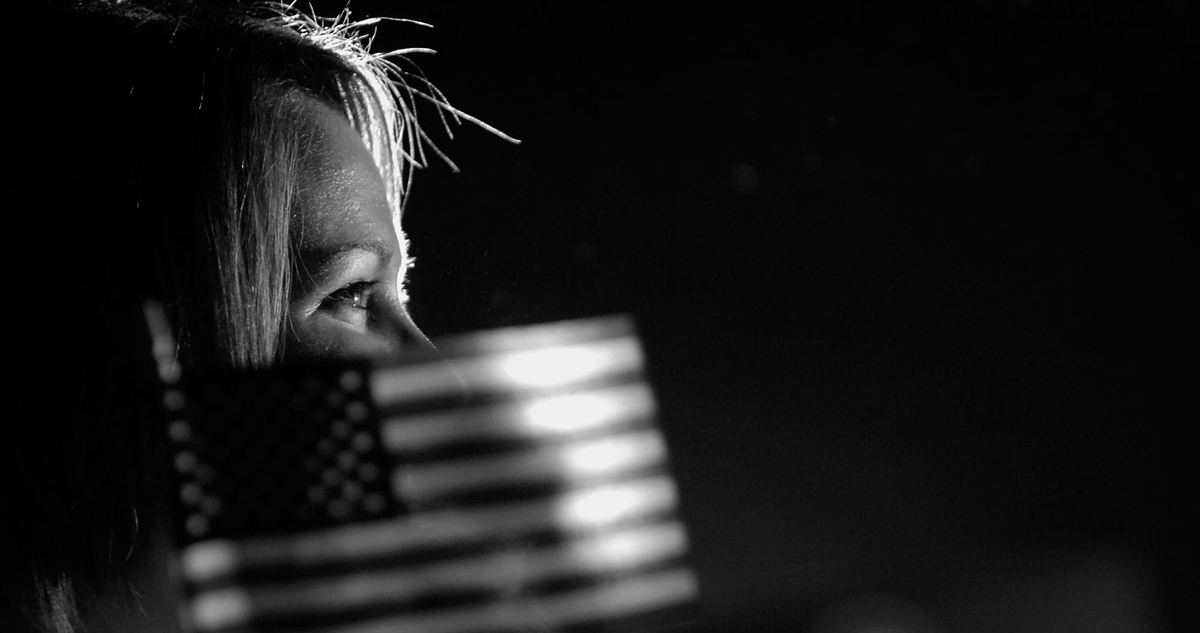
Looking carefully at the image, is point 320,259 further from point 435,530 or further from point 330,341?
point 435,530

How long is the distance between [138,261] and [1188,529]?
0.77 meters

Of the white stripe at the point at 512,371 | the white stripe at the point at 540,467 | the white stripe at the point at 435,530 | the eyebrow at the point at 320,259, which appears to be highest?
the eyebrow at the point at 320,259

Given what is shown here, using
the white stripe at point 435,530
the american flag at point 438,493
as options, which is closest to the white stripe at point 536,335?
the american flag at point 438,493

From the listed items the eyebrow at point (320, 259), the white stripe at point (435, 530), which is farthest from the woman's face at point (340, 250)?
the white stripe at point (435, 530)

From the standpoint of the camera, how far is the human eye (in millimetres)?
538

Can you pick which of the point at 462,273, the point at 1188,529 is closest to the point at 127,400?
the point at 462,273

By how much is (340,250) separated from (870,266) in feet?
1.25

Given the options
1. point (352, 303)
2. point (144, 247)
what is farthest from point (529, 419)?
point (144, 247)

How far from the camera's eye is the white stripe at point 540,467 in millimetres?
561

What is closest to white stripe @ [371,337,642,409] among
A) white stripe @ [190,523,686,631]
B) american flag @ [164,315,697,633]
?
american flag @ [164,315,697,633]

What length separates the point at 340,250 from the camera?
54 cm

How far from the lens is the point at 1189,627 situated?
617 mm

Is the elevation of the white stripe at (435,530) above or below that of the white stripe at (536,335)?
below

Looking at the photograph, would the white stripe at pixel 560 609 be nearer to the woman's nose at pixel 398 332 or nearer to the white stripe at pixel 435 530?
the white stripe at pixel 435 530
